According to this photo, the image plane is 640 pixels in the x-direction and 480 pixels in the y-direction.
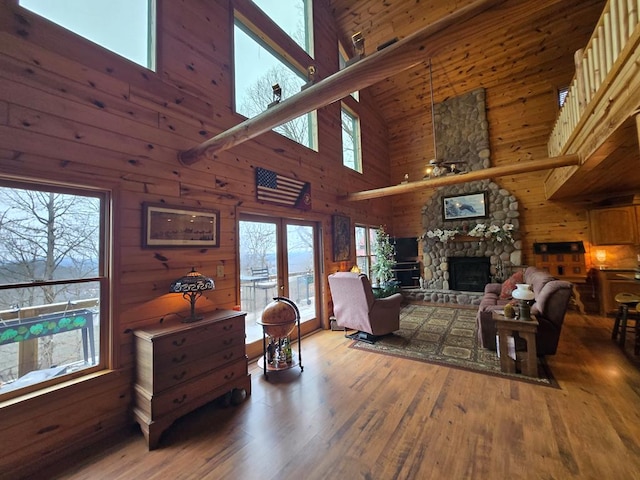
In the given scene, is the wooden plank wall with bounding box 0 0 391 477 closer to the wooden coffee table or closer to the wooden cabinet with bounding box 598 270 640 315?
the wooden coffee table

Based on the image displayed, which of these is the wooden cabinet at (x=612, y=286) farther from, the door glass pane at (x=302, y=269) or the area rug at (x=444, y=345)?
the door glass pane at (x=302, y=269)

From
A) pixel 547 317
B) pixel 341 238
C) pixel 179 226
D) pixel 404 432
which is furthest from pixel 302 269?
pixel 547 317

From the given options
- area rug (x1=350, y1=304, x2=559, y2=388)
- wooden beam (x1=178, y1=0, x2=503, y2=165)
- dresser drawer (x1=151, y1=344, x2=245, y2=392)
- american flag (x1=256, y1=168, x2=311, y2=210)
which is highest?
wooden beam (x1=178, y1=0, x2=503, y2=165)

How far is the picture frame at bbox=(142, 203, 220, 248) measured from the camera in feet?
8.11

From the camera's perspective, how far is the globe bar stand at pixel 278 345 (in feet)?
9.63

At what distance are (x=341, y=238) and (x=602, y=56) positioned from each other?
3962 mm

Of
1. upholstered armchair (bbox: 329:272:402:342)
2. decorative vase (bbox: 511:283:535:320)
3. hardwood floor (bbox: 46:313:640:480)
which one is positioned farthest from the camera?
upholstered armchair (bbox: 329:272:402:342)

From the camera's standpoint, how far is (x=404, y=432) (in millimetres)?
2055

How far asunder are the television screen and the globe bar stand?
16.3ft

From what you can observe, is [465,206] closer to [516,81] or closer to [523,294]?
[516,81]

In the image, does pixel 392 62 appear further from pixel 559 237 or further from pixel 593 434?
pixel 559 237

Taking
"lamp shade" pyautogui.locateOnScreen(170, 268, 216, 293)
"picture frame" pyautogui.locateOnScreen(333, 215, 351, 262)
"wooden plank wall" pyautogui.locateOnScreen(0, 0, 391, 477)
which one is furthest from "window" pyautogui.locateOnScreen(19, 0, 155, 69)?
"picture frame" pyautogui.locateOnScreen(333, 215, 351, 262)

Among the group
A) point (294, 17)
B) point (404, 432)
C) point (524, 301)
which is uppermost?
point (294, 17)

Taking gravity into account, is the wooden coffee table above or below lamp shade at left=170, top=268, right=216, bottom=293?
below
